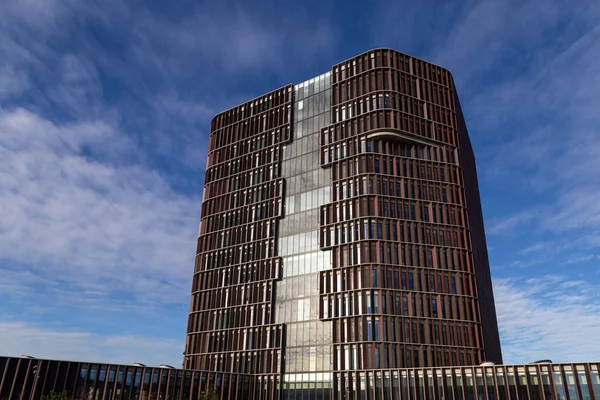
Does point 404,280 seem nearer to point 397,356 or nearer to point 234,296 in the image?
point 397,356

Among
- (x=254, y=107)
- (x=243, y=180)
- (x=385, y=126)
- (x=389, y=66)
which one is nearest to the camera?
(x=385, y=126)

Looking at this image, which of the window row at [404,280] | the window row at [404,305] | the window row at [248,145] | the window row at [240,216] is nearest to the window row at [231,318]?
the window row at [404,280]

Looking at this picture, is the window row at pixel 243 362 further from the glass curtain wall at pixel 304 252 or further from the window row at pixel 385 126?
the window row at pixel 385 126

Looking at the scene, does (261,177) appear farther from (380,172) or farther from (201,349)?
(201,349)

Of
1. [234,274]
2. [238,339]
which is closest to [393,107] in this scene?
[234,274]

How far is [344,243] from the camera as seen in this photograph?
283ft

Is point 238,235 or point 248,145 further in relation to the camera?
point 248,145

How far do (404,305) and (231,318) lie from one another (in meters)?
35.8

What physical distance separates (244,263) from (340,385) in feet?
110

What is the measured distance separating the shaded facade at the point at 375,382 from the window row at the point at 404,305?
10185 millimetres

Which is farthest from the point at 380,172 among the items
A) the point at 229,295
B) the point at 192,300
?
the point at 192,300

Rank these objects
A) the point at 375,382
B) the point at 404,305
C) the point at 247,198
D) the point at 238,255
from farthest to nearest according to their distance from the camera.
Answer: the point at 247,198 < the point at 238,255 < the point at 404,305 < the point at 375,382

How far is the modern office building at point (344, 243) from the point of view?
79500 millimetres

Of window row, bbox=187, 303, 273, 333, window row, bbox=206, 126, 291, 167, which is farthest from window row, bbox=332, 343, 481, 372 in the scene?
window row, bbox=206, 126, 291, 167
